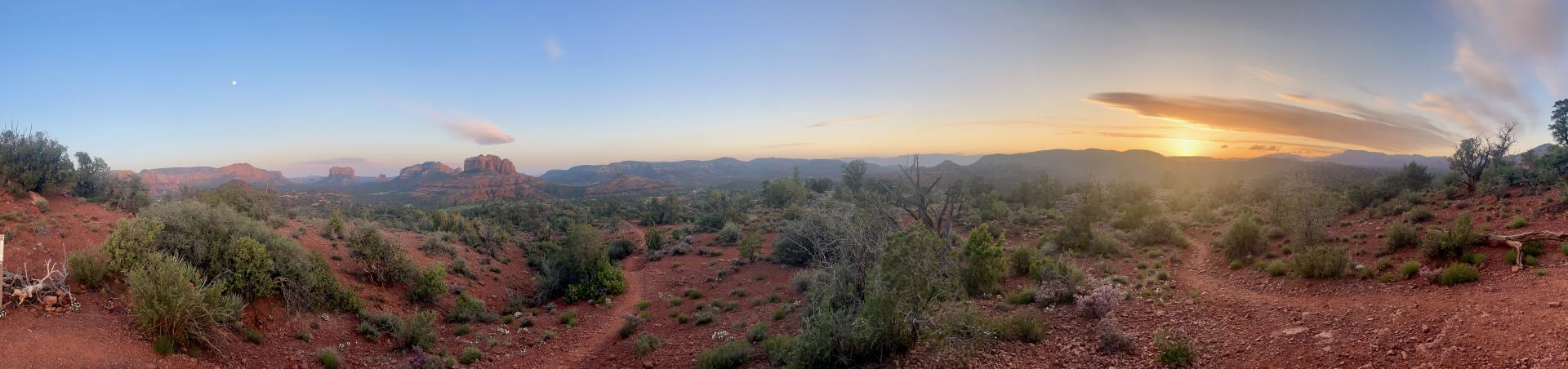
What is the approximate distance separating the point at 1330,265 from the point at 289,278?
22.2m

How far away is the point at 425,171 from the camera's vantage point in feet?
334

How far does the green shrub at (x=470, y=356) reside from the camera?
1079cm

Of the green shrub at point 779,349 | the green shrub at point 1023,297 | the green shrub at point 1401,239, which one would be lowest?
the green shrub at point 779,349

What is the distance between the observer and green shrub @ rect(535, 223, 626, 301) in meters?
17.1

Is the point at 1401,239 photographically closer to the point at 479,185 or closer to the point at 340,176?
the point at 479,185

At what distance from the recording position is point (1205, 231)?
21141mm

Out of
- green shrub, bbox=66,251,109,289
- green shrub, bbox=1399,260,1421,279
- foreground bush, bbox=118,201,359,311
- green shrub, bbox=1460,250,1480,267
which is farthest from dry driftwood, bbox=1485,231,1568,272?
green shrub, bbox=66,251,109,289

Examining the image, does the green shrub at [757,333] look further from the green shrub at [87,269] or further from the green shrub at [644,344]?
the green shrub at [87,269]

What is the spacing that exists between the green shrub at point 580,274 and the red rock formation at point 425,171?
9628 centimetres

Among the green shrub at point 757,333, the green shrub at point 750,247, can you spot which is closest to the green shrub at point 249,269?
the green shrub at point 757,333

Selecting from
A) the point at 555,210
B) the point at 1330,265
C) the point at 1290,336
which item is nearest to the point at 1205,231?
the point at 1330,265

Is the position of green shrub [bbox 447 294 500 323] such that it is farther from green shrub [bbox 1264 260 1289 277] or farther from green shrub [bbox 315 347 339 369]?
green shrub [bbox 1264 260 1289 277]

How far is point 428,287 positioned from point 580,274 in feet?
14.0

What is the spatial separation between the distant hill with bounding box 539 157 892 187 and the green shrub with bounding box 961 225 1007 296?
101 metres
